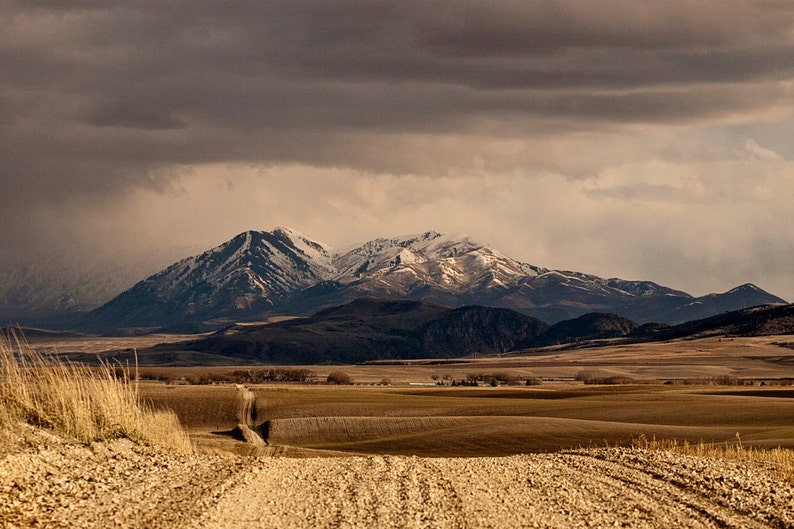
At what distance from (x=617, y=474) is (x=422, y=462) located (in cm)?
522

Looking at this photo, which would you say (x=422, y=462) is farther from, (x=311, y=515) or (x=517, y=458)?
(x=311, y=515)

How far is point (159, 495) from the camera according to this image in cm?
2005

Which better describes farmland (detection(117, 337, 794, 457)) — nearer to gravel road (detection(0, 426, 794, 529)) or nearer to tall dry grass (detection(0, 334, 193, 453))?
tall dry grass (detection(0, 334, 193, 453))

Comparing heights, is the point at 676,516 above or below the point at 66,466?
below

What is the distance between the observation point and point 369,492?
2111 centimetres

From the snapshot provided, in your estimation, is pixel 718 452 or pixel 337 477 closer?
pixel 337 477

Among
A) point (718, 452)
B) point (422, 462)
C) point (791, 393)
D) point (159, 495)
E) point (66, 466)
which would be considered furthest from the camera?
point (791, 393)

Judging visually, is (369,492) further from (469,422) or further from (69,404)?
(469,422)

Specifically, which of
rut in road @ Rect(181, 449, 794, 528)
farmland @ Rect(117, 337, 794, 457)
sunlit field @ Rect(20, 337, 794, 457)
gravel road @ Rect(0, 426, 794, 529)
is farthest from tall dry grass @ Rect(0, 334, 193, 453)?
farmland @ Rect(117, 337, 794, 457)

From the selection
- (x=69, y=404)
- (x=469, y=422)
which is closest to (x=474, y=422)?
(x=469, y=422)

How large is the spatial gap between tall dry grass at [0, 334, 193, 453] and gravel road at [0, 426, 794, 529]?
0.85m

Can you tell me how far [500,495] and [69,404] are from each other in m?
11.4

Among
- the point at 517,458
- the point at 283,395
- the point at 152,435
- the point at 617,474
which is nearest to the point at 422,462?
the point at 517,458

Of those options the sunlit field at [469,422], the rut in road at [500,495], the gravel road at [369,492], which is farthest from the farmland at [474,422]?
the gravel road at [369,492]
